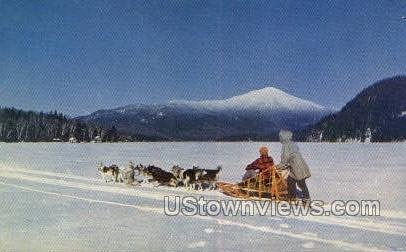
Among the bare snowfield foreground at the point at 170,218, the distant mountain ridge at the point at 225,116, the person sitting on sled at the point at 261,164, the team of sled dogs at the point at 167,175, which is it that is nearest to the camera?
the bare snowfield foreground at the point at 170,218

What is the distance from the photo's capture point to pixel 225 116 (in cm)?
793

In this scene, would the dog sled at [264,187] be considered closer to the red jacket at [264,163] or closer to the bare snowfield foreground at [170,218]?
the red jacket at [264,163]

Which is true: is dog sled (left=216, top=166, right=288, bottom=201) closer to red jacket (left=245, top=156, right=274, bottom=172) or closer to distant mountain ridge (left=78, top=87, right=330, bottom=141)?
red jacket (left=245, top=156, right=274, bottom=172)

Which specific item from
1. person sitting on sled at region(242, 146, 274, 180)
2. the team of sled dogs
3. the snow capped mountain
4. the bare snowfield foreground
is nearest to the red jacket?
person sitting on sled at region(242, 146, 274, 180)

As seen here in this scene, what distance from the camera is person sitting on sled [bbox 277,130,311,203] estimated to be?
7.48 m

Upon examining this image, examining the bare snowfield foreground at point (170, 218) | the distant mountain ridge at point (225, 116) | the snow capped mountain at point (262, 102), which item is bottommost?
the bare snowfield foreground at point (170, 218)

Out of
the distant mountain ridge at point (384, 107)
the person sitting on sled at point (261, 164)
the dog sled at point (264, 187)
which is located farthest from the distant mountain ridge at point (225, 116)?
the dog sled at point (264, 187)

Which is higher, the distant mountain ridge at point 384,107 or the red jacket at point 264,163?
the distant mountain ridge at point 384,107

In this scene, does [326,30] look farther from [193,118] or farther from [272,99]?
[193,118]

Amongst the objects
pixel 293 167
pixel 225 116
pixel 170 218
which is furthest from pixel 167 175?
pixel 293 167

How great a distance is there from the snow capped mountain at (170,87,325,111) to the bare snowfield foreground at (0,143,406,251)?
0.77m

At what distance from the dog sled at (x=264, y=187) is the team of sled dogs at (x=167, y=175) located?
76 centimetres

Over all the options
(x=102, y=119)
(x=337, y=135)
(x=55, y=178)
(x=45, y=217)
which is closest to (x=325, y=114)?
(x=102, y=119)

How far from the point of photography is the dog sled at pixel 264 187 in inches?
300
